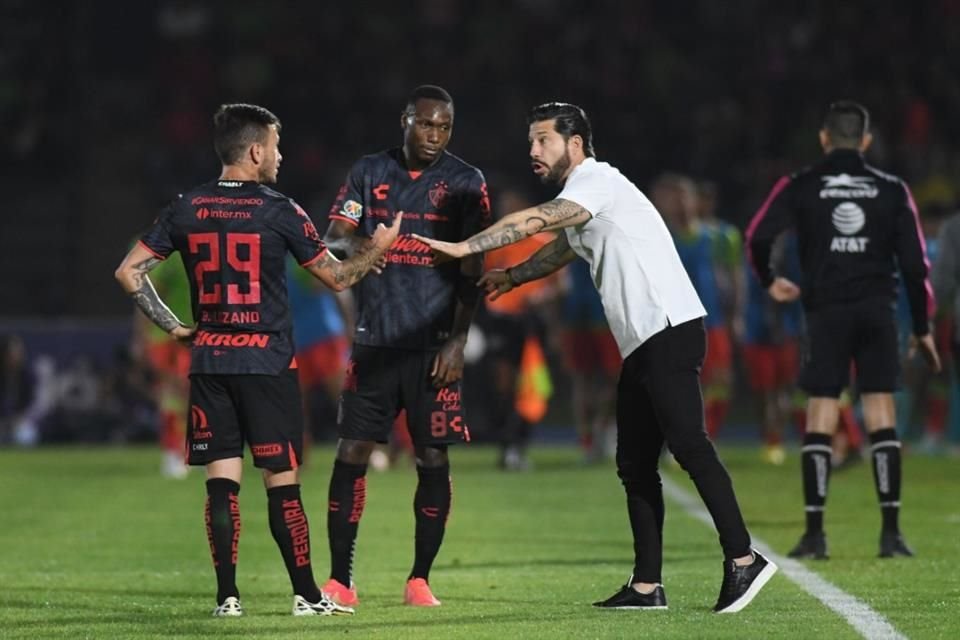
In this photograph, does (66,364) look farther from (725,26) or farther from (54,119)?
(725,26)

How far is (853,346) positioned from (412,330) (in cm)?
302

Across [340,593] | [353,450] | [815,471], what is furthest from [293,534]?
Answer: [815,471]

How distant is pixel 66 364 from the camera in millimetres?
23141

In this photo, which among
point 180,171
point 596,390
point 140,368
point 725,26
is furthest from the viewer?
point 725,26

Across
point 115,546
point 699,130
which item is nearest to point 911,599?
point 115,546

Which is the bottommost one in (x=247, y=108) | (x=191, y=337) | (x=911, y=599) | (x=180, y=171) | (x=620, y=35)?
(x=911, y=599)

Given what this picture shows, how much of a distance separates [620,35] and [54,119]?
8.23 m

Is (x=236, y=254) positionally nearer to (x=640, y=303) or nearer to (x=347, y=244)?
(x=347, y=244)

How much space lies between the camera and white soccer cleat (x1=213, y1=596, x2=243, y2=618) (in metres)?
7.75

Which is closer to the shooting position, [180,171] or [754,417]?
[754,417]

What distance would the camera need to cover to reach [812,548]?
1010 centimetres

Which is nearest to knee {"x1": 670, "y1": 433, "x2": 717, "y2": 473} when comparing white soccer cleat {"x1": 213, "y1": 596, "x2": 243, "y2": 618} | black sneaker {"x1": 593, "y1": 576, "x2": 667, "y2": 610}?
black sneaker {"x1": 593, "y1": 576, "x2": 667, "y2": 610}

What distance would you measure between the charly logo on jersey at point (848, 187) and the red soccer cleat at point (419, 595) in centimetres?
339

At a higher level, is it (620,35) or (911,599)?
(620,35)
